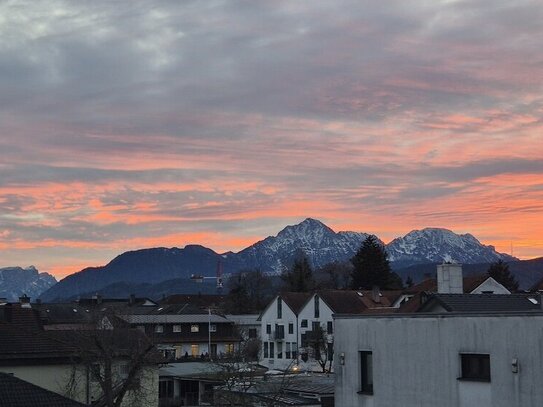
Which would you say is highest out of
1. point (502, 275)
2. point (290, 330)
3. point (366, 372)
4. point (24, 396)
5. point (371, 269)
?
point (371, 269)

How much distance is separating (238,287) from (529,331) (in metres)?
146

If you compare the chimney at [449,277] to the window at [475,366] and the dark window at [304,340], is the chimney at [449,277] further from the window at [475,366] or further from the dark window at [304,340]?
the dark window at [304,340]

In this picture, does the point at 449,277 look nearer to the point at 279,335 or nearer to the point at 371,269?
the point at 279,335

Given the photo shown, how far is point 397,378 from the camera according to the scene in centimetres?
3011

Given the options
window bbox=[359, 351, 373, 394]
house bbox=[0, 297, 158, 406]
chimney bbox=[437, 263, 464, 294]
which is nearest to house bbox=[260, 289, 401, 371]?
chimney bbox=[437, 263, 464, 294]

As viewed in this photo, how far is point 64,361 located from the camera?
45750mm

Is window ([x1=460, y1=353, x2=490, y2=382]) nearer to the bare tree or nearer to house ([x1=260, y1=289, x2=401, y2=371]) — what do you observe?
the bare tree

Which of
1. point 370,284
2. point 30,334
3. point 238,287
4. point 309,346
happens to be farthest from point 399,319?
point 238,287

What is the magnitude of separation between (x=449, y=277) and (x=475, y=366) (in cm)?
1863

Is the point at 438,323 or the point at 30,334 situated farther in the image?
the point at 30,334

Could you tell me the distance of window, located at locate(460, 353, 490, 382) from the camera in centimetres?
2728

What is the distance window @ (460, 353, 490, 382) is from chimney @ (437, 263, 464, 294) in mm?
17942

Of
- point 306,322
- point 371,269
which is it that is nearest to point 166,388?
point 306,322

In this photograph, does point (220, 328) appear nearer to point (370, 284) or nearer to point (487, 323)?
point (370, 284)
